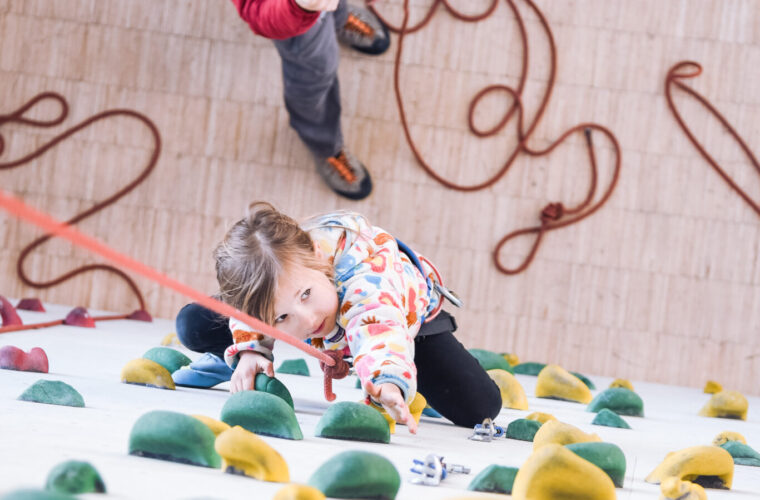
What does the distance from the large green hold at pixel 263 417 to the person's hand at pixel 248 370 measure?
32 cm

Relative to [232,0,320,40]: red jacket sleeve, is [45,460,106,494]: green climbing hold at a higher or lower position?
lower

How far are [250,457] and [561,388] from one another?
123 centimetres

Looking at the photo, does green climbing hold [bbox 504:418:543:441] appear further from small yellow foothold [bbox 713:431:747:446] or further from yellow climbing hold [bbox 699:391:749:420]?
yellow climbing hold [bbox 699:391:749:420]

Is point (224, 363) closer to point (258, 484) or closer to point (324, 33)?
point (258, 484)

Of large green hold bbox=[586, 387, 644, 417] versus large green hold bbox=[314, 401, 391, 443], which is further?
large green hold bbox=[586, 387, 644, 417]

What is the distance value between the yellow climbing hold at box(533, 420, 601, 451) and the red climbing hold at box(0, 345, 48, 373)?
81 centimetres

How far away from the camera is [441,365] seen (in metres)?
1.57

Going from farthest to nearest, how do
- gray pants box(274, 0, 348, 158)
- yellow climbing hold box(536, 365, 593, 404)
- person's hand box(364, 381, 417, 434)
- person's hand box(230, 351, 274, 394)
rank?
1. gray pants box(274, 0, 348, 158)
2. yellow climbing hold box(536, 365, 593, 404)
3. person's hand box(230, 351, 274, 394)
4. person's hand box(364, 381, 417, 434)

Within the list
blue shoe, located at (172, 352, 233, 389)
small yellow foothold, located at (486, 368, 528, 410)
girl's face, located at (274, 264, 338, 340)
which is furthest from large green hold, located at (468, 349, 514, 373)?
girl's face, located at (274, 264, 338, 340)

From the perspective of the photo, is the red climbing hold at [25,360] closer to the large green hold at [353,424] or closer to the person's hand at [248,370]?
the person's hand at [248,370]

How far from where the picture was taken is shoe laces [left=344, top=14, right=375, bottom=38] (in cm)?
292

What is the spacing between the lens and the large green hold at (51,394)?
1107 mm

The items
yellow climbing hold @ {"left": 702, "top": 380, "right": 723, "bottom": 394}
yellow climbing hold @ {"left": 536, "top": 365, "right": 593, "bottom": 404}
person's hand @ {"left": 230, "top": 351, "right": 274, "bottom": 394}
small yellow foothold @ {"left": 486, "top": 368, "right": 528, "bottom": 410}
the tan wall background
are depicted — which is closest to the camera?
person's hand @ {"left": 230, "top": 351, "right": 274, "bottom": 394}

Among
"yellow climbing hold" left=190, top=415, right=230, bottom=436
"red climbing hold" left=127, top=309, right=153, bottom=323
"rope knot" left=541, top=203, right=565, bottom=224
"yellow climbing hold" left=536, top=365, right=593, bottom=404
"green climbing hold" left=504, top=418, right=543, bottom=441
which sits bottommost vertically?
"red climbing hold" left=127, top=309, right=153, bottom=323
